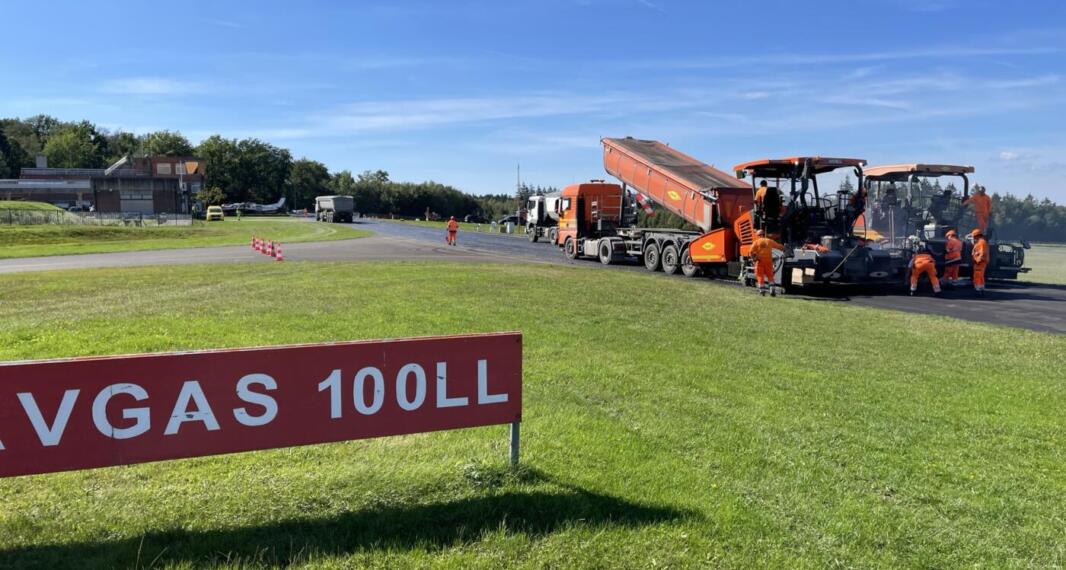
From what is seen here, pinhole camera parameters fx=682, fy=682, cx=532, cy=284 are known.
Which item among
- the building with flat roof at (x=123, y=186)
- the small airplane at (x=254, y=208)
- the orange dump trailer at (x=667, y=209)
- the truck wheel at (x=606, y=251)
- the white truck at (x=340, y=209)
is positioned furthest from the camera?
the small airplane at (x=254, y=208)

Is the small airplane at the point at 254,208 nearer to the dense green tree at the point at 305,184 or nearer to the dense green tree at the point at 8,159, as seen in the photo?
the dense green tree at the point at 305,184

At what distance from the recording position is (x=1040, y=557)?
3.55 m

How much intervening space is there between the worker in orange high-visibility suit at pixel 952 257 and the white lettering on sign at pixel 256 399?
17.8 meters

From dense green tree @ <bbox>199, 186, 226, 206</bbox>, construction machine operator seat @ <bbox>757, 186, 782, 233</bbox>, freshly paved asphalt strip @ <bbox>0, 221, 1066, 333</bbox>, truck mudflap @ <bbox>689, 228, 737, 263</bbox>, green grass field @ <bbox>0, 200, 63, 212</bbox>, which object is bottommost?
freshly paved asphalt strip @ <bbox>0, 221, 1066, 333</bbox>

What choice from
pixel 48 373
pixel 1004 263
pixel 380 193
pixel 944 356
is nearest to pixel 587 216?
pixel 1004 263

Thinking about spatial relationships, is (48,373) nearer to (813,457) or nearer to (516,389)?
(516,389)

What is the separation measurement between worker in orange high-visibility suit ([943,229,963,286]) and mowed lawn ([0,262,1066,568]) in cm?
848

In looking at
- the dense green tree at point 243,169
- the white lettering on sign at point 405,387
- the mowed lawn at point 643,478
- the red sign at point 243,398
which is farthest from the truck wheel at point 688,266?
the dense green tree at point 243,169

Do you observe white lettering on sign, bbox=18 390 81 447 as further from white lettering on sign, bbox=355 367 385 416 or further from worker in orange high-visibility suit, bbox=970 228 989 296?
worker in orange high-visibility suit, bbox=970 228 989 296

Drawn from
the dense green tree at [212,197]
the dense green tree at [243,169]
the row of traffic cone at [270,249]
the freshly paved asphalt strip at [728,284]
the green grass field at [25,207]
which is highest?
the dense green tree at [243,169]

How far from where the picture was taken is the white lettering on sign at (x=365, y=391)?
3906mm

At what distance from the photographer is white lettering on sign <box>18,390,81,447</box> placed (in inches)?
129

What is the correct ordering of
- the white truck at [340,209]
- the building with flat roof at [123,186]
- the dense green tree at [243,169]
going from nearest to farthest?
the white truck at [340,209] < the building with flat roof at [123,186] < the dense green tree at [243,169]

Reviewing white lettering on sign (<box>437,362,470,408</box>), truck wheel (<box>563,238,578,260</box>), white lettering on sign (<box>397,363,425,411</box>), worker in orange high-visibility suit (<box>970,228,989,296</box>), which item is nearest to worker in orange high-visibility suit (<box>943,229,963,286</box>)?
worker in orange high-visibility suit (<box>970,228,989,296</box>)
